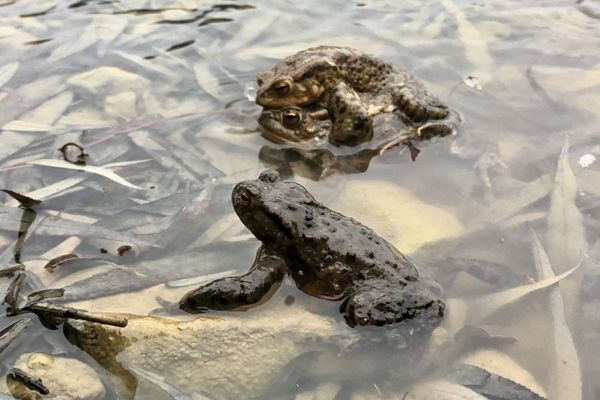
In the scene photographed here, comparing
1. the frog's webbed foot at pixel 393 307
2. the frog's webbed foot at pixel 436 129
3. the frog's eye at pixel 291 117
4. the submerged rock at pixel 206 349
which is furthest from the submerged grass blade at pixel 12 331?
the frog's webbed foot at pixel 436 129

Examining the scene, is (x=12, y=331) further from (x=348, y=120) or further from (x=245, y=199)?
(x=348, y=120)

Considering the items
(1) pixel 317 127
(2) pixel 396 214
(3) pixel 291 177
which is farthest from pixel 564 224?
(1) pixel 317 127

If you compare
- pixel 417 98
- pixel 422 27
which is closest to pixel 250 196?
pixel 417 98

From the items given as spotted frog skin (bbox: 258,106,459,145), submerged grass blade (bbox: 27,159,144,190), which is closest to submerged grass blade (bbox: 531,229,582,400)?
spotted frog skin (bbox: 258,106,459,145)

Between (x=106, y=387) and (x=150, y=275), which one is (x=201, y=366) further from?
(x=150, y=275)

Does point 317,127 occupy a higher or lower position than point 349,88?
lower

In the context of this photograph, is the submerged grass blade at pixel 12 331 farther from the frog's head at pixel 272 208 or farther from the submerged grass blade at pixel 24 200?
the frog's head at pixel 272 208
